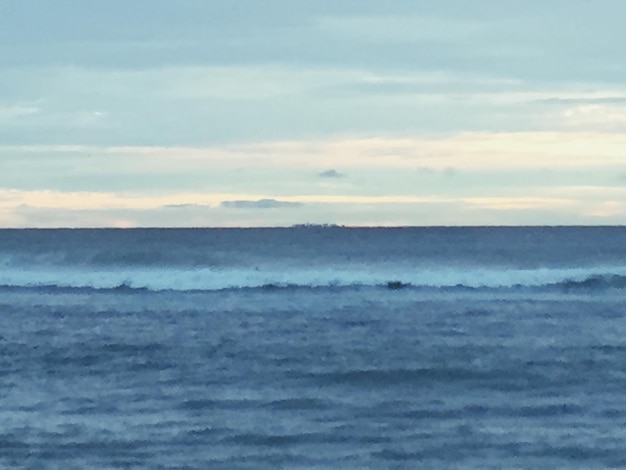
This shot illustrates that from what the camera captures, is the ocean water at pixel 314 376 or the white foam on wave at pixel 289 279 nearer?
the ocean water at pixel 314 376

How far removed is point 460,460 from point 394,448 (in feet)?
2.51

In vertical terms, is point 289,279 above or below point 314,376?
above

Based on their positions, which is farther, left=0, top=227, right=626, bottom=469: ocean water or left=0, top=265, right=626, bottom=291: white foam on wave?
left=0, top=265, right=626, bottom=291: white foam on wave

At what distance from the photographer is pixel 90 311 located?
2453cm

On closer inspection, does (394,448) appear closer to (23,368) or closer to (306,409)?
(306,409)

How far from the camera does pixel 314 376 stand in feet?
49.5

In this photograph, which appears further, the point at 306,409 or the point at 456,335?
the point at 456,335

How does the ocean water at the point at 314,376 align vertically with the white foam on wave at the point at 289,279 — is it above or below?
below

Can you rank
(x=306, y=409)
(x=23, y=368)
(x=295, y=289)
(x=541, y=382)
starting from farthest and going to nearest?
(x=295, y=289) → (x=23, y=368) → (x=541, y=382) → (x=306, y=409)

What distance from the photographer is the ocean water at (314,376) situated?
11.0 metres

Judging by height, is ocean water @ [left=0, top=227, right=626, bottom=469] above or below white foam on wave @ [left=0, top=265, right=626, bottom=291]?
below

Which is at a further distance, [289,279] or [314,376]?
[289,279]

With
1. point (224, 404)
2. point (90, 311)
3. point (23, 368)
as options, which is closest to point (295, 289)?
point (90, 311)

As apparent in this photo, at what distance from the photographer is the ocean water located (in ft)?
36.1
